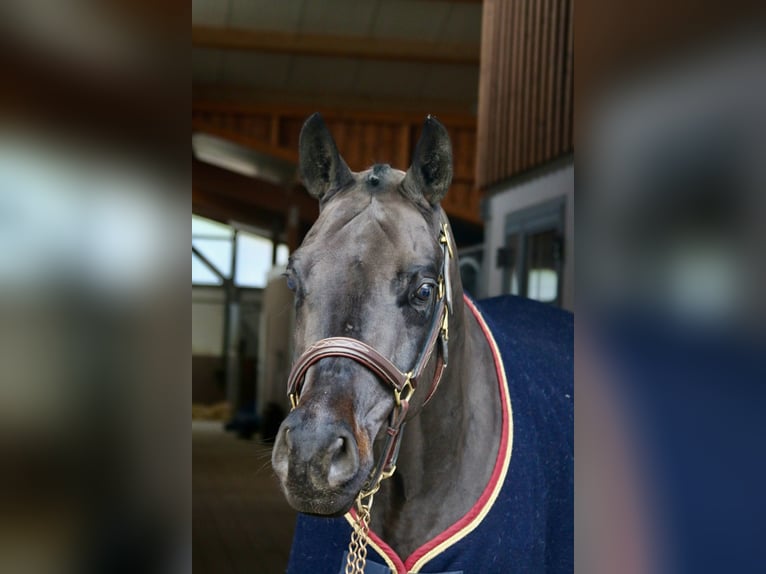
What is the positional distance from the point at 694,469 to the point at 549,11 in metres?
4.78

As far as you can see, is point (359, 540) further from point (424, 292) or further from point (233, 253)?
point (233, 253)

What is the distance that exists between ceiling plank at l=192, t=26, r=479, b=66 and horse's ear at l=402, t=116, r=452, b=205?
21.5ft

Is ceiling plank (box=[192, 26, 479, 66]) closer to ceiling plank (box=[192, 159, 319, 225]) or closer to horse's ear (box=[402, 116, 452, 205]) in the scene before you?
ceiling plank (box=[192, 159, 319, 225])

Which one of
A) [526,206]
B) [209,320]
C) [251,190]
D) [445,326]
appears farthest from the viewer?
[209,320]

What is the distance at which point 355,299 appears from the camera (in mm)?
1815

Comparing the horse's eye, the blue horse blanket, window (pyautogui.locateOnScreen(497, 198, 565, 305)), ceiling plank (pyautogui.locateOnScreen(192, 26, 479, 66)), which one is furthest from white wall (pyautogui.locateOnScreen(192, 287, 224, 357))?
the horse's eye

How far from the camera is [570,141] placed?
510 cm

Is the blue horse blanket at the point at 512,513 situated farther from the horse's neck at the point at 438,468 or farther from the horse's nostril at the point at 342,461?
the horse's nostril at the point at 342,461

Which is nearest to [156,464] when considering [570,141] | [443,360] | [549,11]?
[443,360]

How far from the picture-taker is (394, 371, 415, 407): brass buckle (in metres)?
1.83

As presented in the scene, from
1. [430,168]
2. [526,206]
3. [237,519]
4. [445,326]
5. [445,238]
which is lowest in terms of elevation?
[237,519]

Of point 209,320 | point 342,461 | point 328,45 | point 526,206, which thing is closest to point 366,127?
point 328,45

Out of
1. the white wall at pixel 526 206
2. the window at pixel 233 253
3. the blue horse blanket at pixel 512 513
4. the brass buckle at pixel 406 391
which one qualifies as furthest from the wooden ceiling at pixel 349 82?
the window at pixel 233 253

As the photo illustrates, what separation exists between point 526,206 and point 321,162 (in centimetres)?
381
